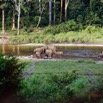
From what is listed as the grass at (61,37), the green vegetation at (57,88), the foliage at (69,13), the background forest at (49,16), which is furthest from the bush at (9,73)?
the foliage at (69,13)

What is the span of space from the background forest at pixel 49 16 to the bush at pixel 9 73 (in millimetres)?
37219

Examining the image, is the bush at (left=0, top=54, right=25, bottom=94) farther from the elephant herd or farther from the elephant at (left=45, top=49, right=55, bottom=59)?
the elephant at (left=45, top=49, right=55, bottom=59)

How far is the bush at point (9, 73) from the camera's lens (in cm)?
944

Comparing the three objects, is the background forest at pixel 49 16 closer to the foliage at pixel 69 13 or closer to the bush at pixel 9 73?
the foliage at pixel 69 13

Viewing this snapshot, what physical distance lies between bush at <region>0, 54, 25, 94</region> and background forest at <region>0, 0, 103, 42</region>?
37.2 meters

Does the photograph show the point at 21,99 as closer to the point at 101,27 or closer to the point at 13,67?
the point at 13,67

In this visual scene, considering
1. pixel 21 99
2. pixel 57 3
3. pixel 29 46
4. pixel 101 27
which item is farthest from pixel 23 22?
pixel 21 99

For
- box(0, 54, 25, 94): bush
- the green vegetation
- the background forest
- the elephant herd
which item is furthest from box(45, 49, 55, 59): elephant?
box(0, 54, 25, 94): bush

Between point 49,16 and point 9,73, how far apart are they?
44.7 meters

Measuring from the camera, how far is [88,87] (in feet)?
44.3

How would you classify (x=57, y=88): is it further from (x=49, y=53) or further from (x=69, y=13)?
(x=69, y=13)

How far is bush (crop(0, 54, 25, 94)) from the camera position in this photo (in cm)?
944

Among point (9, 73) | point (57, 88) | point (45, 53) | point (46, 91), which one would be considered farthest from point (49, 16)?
point (9, 73)

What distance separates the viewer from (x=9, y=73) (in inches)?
383
